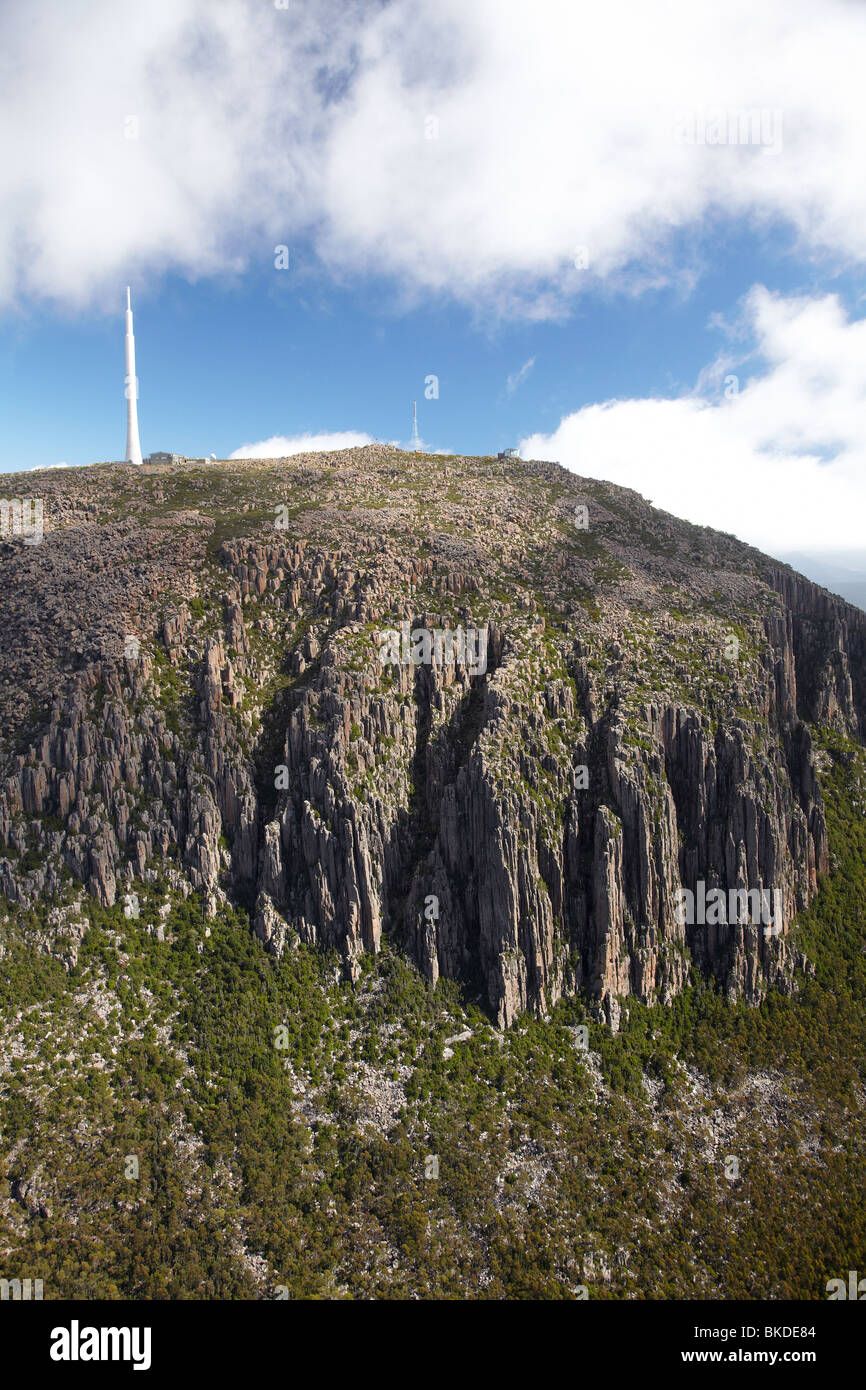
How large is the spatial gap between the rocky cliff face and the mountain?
518mm

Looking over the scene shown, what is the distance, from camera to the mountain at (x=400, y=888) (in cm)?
6256

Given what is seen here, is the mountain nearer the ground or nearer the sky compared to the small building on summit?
nearer the ground

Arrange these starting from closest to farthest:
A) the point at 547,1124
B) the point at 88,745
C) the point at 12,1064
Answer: the point at 12,1064, the point at 547,1124, the point at 88,745

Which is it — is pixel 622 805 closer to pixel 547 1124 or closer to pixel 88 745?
pixel 547 1124

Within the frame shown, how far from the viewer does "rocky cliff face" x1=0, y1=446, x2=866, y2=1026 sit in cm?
8369

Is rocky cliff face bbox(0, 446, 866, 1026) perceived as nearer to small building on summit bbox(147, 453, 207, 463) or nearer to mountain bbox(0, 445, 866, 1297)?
mountain bbox(0, 445, 866, 1297)

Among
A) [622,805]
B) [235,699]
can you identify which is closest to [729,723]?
[622,805]

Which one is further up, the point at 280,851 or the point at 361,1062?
the point at 280,851

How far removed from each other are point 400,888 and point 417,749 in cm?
2087

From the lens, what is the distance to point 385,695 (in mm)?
93000

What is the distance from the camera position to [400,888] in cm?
8919

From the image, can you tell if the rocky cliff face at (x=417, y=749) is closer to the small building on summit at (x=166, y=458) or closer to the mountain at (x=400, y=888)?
the mountain at (x=400, y=888)

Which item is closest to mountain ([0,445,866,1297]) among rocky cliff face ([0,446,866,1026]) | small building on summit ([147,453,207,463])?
rocky cliff face ([0,446,866,1026])

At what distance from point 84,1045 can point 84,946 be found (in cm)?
1159
